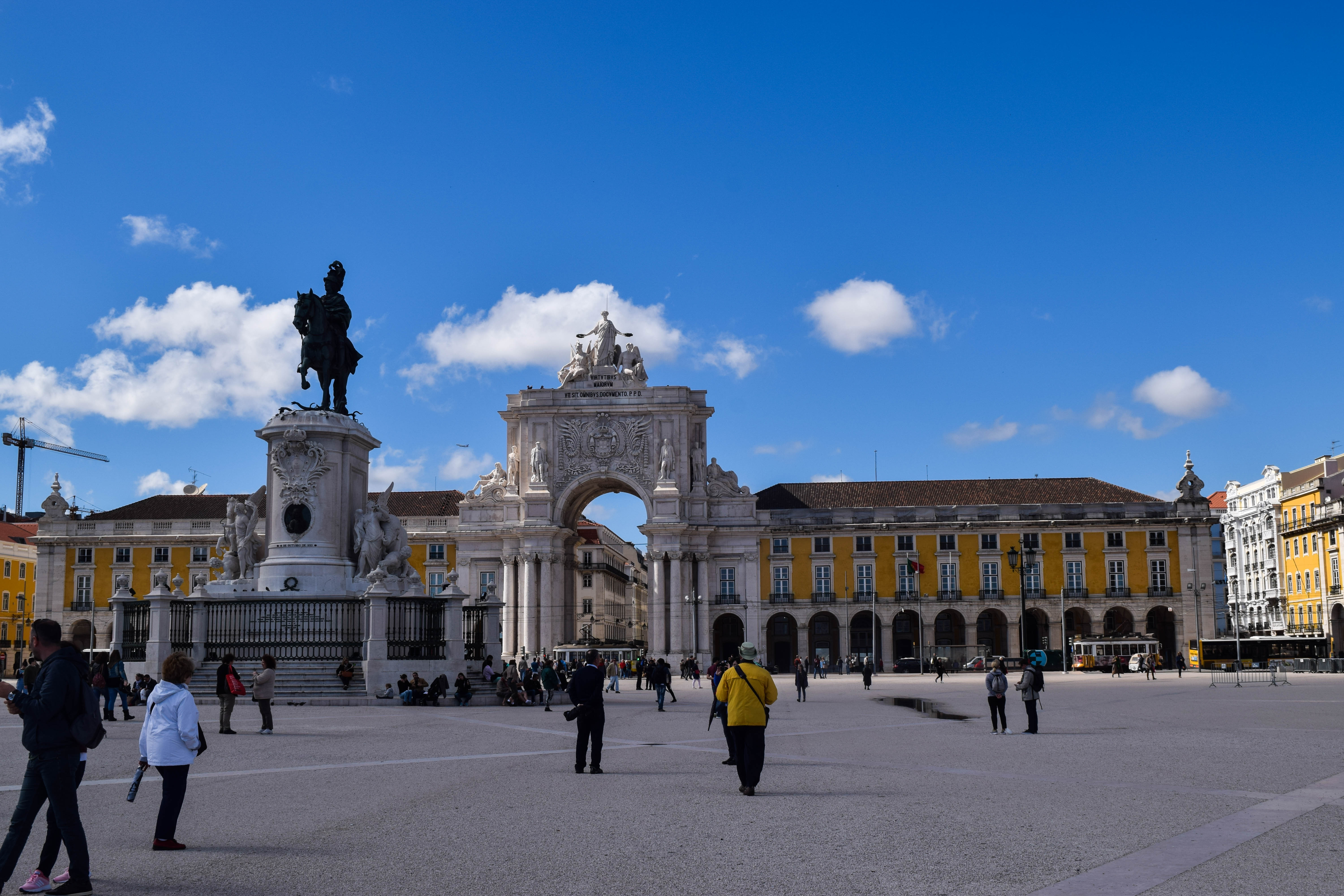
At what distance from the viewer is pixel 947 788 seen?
1297 centimetres

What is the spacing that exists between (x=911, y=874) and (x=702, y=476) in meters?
73.5

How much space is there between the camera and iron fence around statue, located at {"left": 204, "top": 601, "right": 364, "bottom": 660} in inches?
1095

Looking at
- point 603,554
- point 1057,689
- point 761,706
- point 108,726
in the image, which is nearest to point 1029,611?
point 1057,689

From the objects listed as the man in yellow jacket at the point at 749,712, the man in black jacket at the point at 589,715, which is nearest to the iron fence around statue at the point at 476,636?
the man in black jacket at the point at 589,715

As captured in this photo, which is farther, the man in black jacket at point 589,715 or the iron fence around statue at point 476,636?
the iron fence around statue at point 476,636

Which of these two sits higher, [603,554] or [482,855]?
[603,554]

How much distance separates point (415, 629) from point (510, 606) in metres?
50.9

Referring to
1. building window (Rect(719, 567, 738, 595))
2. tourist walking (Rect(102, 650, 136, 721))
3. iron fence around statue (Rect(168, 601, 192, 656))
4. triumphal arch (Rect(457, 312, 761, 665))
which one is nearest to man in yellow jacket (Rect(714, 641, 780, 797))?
tourist walking (Rect(102, 650, 136, 721))

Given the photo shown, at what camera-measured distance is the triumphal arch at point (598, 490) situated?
78.8 meters

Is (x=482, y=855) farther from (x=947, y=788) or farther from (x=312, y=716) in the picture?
(x=312, y=716)

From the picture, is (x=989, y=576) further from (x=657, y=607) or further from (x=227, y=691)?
(x=227, y=691)

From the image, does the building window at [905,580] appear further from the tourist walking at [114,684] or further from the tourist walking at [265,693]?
the tourist walking at [265,693]

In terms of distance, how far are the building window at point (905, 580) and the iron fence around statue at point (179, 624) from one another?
190 ft

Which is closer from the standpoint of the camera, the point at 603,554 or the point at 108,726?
the point at 108,726
